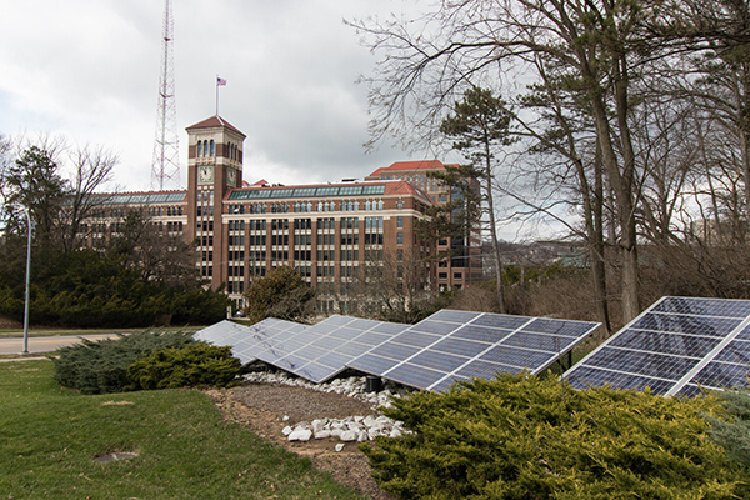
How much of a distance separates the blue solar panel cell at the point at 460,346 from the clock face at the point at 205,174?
290ft

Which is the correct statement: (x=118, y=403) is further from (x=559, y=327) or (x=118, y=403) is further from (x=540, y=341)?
(x=559, y=327)

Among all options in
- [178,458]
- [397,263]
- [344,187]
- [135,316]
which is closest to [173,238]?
[135,316]

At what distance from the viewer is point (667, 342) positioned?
7949 mm

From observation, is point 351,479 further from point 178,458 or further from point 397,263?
point 397,263

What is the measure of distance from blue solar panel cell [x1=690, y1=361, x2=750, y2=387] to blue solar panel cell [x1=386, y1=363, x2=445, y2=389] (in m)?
4.02

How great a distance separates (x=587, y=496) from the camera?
4105 mm

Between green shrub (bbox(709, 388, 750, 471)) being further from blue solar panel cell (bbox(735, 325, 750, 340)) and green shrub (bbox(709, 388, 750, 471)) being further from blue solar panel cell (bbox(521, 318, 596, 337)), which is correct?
blue solar panel cell (bbox(521, 318, 596, 337))

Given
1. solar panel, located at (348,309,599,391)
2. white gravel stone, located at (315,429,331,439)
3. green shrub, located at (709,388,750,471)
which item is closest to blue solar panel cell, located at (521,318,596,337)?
solar panel, located at (348,309,599,391)

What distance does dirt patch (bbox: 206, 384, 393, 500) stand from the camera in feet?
23.0

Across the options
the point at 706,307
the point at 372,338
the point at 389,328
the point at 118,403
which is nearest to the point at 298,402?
the point at 372,338

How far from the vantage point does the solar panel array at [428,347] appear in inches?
375

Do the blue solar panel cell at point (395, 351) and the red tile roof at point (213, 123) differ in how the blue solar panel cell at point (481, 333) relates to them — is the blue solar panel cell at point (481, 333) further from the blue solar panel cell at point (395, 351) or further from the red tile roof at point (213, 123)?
the red tile roof at point (213, 123)

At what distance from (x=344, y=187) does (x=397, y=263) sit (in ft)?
179

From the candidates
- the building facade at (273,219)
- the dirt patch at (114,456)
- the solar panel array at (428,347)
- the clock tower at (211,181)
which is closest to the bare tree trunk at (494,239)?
the solar panel array at (428,347)
